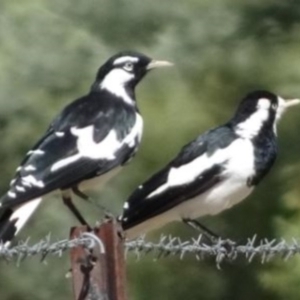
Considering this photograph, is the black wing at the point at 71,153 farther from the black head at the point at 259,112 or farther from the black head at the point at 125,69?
the black head at the point at 259,112

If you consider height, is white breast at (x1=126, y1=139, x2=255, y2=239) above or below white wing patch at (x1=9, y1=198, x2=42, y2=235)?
above

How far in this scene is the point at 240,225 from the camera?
10.5 meters

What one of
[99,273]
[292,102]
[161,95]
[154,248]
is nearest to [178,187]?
[292,102]

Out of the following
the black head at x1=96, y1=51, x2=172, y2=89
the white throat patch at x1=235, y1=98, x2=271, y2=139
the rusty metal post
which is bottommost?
the rusty metal post

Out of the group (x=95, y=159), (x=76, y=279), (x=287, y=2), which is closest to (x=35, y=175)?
(x=95, y=159)

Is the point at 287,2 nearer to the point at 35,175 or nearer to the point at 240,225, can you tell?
the point at 240,225

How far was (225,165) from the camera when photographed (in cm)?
756

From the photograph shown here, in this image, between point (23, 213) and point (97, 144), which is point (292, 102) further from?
point (23, 213)

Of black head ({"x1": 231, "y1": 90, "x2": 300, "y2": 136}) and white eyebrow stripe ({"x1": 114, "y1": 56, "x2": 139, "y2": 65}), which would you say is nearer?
black head ({"x1": 231, "y1": 90, "x2": 300, "y2": 136})

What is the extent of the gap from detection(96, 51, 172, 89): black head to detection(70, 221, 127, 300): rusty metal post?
192 cm

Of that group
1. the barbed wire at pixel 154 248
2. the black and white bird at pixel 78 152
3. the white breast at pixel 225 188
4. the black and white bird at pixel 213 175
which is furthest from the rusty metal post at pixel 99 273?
the white breast at pixel 225 188

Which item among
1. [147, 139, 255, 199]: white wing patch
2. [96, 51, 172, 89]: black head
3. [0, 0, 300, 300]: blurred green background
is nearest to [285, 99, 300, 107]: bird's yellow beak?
[147, 139, 255, 199]: white wing patch

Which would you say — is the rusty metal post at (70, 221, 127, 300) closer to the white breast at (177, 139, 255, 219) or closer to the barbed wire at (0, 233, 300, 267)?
the barbed wire at (0, 233, 300, 267)

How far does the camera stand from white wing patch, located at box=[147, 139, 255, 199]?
753 centimetres
